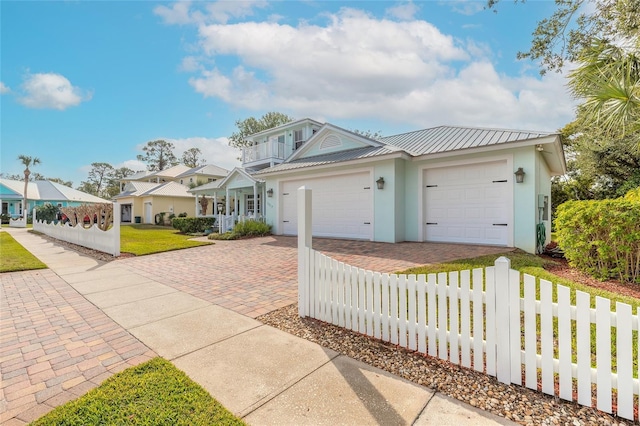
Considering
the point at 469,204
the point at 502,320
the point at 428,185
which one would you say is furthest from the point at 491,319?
the point at 428,185

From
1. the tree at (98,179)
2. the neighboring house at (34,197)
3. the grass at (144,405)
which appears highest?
the tree at (98,179)

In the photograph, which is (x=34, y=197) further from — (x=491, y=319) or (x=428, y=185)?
(x=491, y=319)

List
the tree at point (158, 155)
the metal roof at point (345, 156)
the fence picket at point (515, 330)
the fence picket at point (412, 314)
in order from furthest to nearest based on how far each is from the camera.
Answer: the tree at point (158, 155), the metal roof at point (345, 156), the fence picket at point (412, 314), the fence picket at point (515, 330)

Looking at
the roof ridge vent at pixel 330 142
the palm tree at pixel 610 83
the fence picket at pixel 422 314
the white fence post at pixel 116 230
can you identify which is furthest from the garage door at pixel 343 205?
the fence picket at pixel 422 314

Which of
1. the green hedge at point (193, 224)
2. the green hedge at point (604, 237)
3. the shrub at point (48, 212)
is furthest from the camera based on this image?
the shrub at point (48, 212)

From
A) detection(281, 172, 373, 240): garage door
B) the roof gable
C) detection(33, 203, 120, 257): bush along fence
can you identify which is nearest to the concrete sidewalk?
detection(33, 203, 120, 257): bush along fence

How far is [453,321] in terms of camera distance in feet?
8.53

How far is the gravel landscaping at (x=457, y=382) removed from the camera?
6.39ft

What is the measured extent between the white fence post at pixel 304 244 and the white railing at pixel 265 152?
1613cm

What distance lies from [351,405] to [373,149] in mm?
10301

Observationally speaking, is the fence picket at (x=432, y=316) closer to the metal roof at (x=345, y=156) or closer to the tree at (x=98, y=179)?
the metal roof at (x=345, y=156)

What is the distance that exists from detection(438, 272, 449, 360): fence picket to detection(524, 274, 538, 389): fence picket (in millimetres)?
604

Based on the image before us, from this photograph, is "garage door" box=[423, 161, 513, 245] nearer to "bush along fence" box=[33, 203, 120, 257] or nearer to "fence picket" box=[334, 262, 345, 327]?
"fence picket" box=[334, 262, 345, 327]

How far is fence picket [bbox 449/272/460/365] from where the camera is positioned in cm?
256
